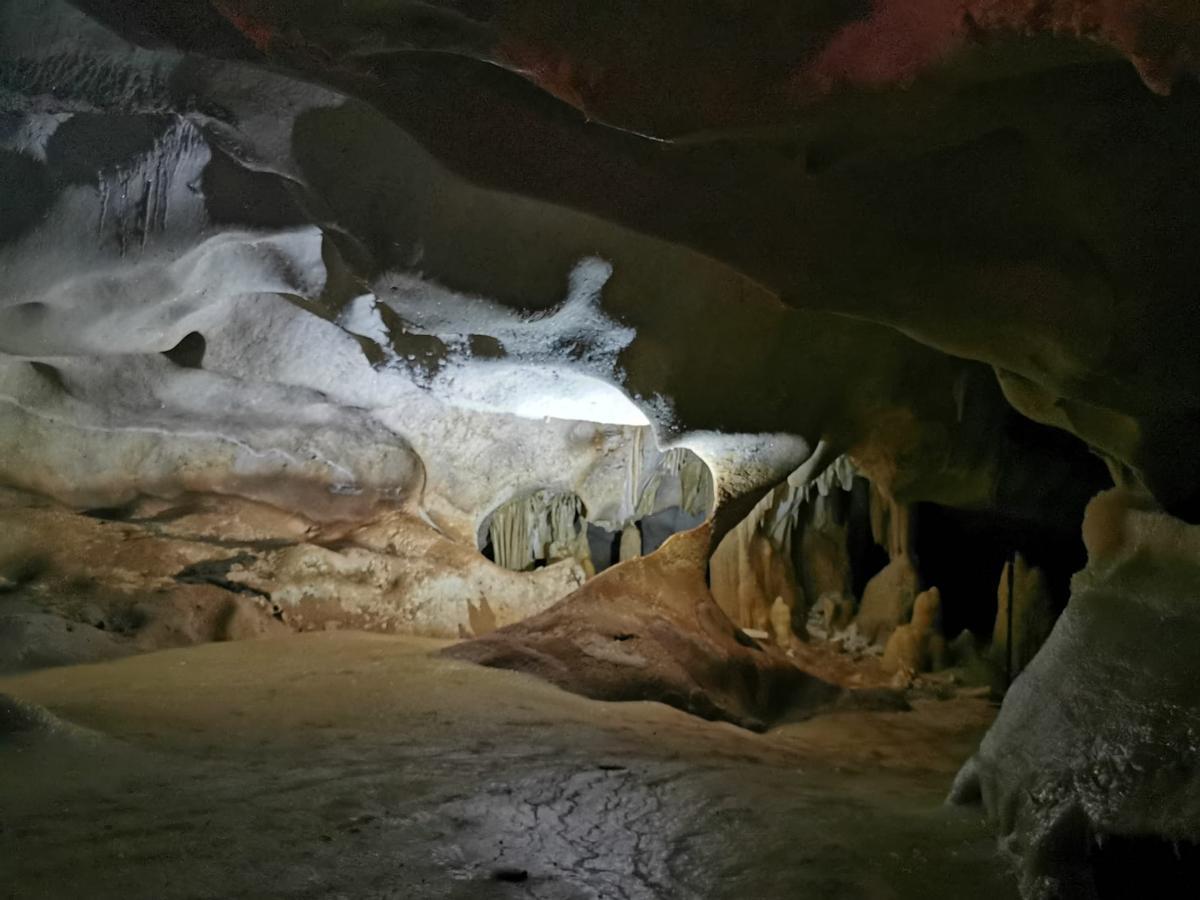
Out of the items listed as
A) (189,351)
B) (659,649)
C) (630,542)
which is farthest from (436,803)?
(630,542)

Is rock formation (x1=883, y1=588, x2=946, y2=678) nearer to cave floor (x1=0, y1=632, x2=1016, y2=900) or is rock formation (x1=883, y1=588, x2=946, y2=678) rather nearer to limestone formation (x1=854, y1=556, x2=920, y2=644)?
limestone formation (x1=854, y1=556, x2=920, y2=644)

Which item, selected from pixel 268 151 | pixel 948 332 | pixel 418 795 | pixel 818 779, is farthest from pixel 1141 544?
pixel 268 151

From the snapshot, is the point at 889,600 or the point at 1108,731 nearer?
the point at 1108,731

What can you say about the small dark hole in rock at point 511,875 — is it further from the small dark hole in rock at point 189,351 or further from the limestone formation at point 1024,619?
the limestone formation at point 1024,619

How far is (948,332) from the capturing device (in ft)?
10.6

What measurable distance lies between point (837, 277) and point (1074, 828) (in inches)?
68.3

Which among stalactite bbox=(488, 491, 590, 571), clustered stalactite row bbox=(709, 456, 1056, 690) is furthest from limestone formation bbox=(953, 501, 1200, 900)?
stalactite bbox=(488, 491, 590, 571)

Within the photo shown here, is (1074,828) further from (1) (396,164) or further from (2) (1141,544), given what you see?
(1) (396,164)

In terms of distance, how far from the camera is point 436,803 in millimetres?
2740

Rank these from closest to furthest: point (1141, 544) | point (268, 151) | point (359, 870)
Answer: point (359, 870) < point (1141, 544) < point (268, 151)

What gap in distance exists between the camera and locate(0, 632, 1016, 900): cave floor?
2160mm

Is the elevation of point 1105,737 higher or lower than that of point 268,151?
lower

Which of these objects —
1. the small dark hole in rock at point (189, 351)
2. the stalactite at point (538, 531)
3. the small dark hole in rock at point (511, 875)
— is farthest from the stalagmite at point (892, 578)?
the small dark hole in rock at point (511, 875)

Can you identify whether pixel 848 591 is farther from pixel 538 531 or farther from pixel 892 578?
pixel 538 531
